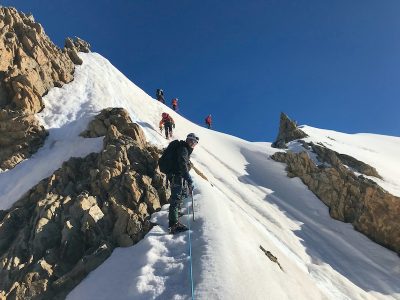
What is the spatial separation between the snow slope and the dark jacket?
158 cm

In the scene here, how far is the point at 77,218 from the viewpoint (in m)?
13.6

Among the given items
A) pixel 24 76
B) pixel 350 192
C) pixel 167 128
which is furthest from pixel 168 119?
pixel 350 192

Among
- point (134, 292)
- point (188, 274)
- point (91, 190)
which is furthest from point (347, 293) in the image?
point (91, 190)

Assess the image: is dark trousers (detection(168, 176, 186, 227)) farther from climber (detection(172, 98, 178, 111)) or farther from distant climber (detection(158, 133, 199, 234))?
climber (detection(172, 98, 178, 111))

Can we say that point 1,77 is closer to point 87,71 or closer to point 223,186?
point 87,71

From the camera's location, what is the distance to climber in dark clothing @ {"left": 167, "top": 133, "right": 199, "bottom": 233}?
1260 centimetres

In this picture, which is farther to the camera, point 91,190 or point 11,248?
point 91,190

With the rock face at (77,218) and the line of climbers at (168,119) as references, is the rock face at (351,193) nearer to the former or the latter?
the line of climbers at (168,119)

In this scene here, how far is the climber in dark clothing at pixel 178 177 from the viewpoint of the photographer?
1260cm

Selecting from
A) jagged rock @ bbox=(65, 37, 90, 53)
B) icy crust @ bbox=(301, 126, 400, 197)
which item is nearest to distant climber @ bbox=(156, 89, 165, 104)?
jagged rock @ bbox=(65, 37, 90, 53)

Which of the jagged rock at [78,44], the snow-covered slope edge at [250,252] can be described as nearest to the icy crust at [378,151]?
the snow-covered slope edge at [250,252]

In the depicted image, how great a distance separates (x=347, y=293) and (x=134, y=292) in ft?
30.3

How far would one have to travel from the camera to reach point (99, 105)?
27.2 metres

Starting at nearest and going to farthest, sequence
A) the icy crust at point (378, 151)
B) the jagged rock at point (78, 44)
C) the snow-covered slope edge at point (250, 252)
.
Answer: the snow-covered slope edge at point (250, 252) < the icy crust at point (378, 151) < the jagged rock at point (78, 44)
